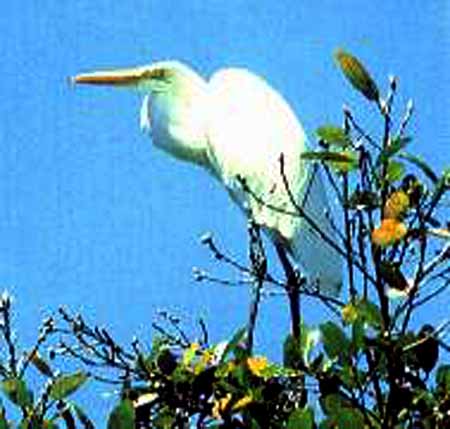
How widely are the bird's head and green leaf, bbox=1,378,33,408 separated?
3.92 metres

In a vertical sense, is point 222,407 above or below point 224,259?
below

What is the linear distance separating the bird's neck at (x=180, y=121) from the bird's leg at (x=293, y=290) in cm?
94

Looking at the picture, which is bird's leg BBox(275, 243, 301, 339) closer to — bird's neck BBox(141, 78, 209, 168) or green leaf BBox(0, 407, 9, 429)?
green leaf BBox(0, 407, 9, 429)

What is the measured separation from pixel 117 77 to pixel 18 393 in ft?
14.6

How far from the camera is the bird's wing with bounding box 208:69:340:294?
15.5ft

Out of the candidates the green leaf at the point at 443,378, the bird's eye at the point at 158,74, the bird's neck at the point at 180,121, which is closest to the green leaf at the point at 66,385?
the green leaf at the point at 443,378

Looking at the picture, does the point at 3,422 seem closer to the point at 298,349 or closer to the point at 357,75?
the point at 298,349

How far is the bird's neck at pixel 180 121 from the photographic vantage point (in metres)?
5.50

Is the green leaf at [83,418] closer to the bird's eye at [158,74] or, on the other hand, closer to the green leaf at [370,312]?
the green leaf at [370,312]

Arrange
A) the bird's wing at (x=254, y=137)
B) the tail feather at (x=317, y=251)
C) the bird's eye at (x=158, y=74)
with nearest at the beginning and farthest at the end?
1. the tail feather at (x=317, y=251)
2. the bird's wing at (x=254, y=137)
3. the bird's eye at (x=158, y=74)

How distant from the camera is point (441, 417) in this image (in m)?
1.48

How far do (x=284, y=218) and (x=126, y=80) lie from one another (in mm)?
1491

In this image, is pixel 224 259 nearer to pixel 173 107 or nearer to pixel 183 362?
pixel 183 362

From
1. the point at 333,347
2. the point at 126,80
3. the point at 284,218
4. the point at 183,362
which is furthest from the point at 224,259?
the point at 126,80
